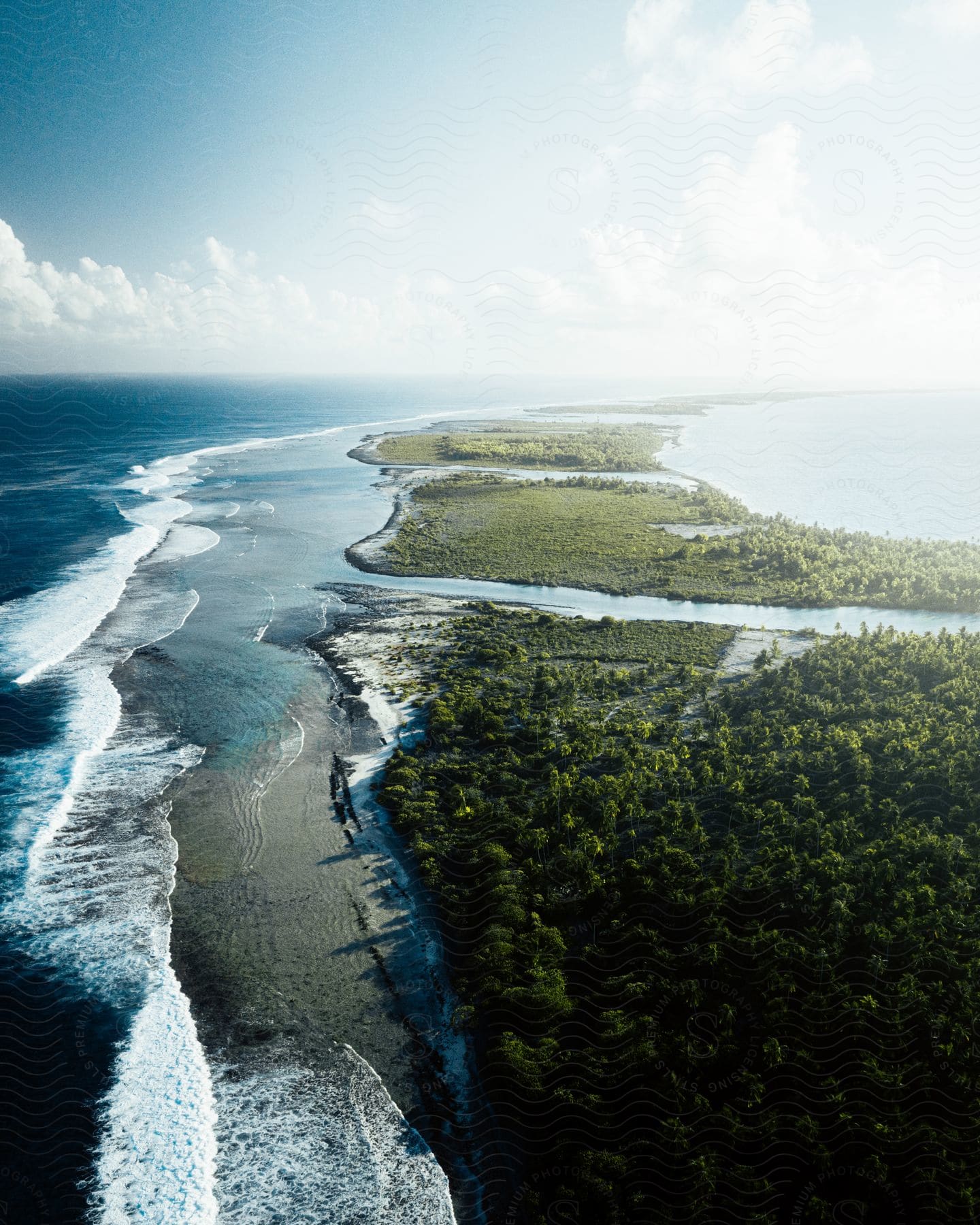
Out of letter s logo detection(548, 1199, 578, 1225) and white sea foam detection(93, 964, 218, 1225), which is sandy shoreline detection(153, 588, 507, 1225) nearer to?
white sea foam detection(93, 964, 218, 1225)

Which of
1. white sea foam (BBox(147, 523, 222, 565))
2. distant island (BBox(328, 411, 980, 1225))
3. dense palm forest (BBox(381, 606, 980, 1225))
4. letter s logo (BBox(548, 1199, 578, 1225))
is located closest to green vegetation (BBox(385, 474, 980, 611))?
distant island (BBox(328, 411, 980, 1225))

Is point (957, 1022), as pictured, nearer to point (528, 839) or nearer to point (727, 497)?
point (528, 839)

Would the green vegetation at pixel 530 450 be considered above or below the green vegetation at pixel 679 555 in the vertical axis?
above

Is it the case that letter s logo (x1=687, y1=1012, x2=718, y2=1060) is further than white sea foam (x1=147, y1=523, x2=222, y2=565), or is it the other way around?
white sea foam (x1=147, y1=523, x2=222, y2=565)

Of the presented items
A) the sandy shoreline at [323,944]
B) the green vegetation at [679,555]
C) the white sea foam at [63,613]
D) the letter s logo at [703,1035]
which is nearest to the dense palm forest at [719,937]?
the letter s logo at [703,1035]

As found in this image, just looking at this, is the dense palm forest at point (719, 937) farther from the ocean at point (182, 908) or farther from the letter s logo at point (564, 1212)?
the ocean at point (182, 908)

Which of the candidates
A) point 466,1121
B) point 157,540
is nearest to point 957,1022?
point 466,1121
